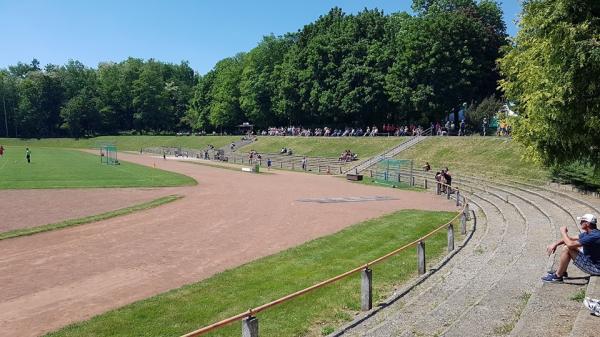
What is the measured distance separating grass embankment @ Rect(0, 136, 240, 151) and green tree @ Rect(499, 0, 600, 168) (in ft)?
260

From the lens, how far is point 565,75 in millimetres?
12203

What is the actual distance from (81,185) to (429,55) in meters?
44.0

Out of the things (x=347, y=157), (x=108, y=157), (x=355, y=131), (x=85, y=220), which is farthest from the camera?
(x=355, y=131)

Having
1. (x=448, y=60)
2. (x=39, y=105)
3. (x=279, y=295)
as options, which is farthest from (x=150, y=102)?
(x=279, y=295)

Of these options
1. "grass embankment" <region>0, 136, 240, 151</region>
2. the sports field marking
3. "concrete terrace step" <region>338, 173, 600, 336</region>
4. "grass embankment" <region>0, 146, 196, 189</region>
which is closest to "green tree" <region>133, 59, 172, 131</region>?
"grass embankment" <region>0, 136, 240, 151</region>

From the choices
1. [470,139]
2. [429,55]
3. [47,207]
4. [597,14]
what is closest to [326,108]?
[429,55]

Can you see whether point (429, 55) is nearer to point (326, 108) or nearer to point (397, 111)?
point (397, 111)

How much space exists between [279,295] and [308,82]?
74.7 metres

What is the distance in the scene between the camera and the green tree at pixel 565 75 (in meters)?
11.9

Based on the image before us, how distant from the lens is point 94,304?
12.3 m

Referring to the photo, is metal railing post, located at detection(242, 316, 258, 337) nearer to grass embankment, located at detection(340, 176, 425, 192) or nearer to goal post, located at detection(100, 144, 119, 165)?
grass embankment, located at detection(340, 176, 425, 192)

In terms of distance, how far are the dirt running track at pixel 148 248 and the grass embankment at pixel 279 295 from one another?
0.94m

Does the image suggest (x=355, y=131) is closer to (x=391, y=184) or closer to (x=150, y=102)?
(x=391, y=184)

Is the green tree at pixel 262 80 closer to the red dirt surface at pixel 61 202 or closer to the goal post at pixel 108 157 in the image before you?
the goal post at pixel 108 157
